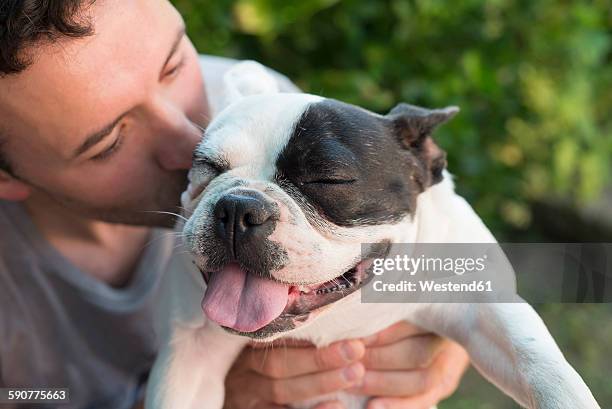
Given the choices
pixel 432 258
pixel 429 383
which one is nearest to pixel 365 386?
pixel 429 383

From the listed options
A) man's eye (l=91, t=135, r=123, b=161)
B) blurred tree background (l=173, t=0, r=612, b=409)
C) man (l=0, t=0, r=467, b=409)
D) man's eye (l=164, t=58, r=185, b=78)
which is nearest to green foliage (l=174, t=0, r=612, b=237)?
blurred tree background (l=173, t=0, r=612, b=409)

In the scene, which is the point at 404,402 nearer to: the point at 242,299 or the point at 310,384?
the point at 310,384

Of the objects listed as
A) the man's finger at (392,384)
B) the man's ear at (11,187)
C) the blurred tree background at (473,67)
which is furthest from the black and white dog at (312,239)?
the blurred tree background at (473,67)

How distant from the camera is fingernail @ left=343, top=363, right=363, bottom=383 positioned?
1.67 meters

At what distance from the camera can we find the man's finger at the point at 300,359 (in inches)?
65.0

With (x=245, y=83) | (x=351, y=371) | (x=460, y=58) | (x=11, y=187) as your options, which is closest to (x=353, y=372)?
(x=351, y=371)

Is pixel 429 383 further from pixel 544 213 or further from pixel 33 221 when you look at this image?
pixel 544 213

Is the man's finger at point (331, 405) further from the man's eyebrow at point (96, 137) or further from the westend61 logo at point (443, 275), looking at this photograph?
the man's eyebrow at point (96, 137)

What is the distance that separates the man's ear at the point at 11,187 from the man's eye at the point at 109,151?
0.28 metres

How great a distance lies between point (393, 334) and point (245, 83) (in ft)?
2.20

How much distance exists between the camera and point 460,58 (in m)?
2.99

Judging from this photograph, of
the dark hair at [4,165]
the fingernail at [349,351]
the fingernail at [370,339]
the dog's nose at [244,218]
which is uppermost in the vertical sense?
the dog's nose at [244,218]

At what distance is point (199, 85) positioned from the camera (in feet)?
6.02

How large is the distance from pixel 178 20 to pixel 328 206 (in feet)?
2.10
